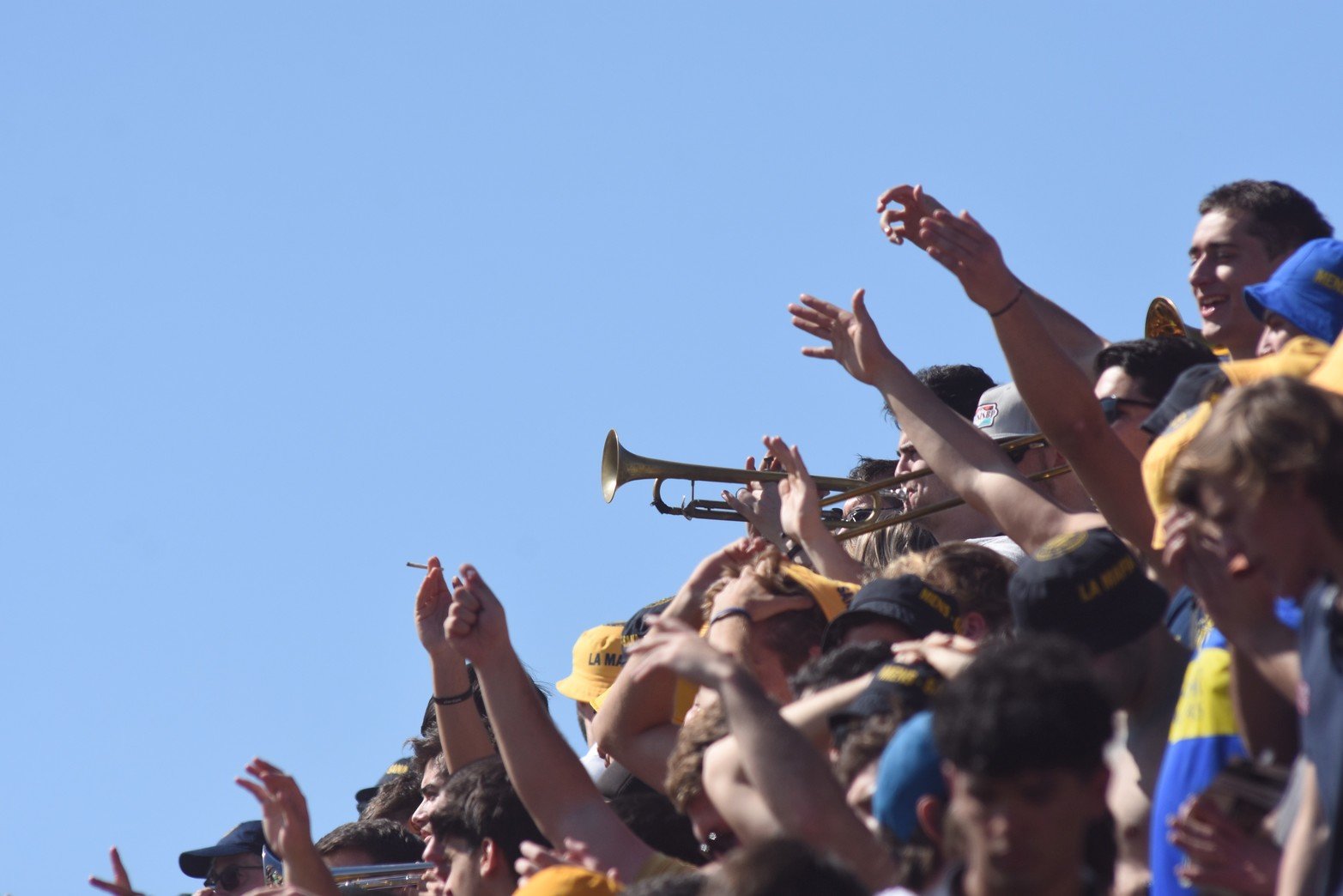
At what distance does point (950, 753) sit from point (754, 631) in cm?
243

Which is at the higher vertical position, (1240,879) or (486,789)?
(486,789)

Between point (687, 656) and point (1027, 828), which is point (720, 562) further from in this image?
point (1027, 828)

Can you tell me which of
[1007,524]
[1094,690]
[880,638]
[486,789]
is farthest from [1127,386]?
[1094,690]

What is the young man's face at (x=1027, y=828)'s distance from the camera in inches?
112

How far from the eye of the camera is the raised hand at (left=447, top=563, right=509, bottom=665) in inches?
217

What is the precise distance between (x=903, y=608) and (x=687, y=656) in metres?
1.03

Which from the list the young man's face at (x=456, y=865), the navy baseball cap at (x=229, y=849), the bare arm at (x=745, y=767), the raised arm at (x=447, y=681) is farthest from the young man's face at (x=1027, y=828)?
the navy baseball cap at (x=229, y=849)

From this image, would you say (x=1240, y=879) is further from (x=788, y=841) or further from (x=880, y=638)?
(x=880, y=638)

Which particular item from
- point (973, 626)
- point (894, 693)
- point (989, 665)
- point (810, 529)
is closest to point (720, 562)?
point (810, 529)

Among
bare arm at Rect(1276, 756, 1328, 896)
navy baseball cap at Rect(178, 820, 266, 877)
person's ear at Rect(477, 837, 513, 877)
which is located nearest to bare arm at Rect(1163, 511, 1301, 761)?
bare arm at Rect(1276, 756, 1328, 896)

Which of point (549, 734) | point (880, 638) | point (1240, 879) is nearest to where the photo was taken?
point (1240, 879)

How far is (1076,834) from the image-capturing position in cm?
289

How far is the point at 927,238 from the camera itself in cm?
529

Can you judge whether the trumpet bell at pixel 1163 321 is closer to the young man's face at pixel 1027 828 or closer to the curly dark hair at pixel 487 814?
the curly dark hair at pixel 487 814
